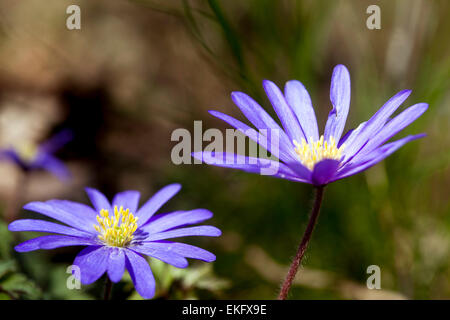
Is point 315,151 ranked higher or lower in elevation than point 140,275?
higher

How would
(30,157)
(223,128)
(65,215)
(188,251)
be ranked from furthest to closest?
(223,128) < (30,157) < (65,215) < (188,251)

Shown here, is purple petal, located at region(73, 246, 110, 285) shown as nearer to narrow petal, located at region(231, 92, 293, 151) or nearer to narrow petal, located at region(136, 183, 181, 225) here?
narrow petal, located at region(136, 183, 181, 225)

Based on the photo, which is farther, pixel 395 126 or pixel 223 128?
pixel 223 128

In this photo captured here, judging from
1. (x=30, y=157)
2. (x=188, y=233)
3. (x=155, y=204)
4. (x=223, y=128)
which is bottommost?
(x=188, y=233)

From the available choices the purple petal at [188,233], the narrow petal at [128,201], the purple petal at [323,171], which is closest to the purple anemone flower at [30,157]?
the narrow petal at [128,201]

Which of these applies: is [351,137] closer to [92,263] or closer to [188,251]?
[188,251]

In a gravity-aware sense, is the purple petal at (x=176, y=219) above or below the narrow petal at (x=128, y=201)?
below

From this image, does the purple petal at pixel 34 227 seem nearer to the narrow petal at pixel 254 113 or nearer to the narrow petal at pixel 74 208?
the narrow petal at pixel 74 208

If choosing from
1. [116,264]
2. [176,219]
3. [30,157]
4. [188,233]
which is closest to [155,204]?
[176,219]
